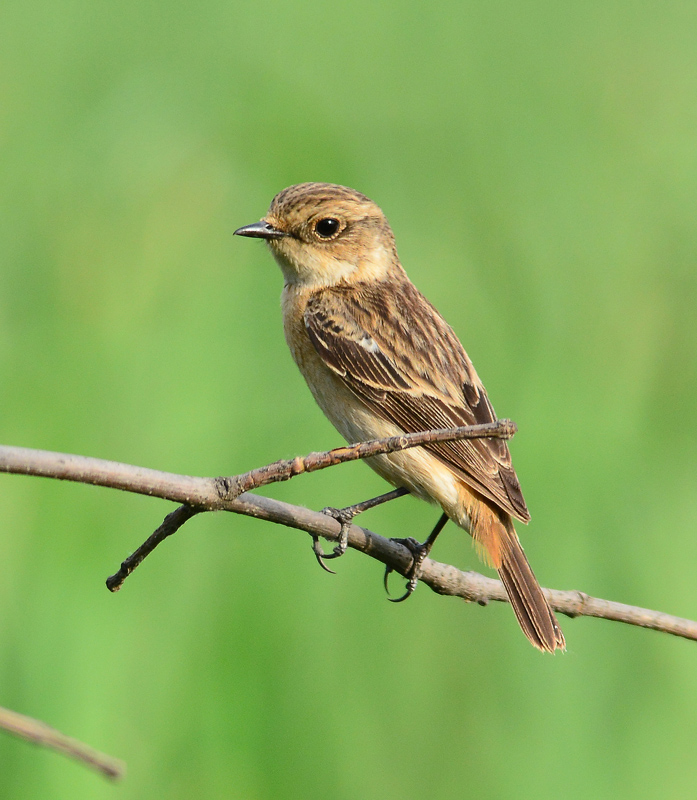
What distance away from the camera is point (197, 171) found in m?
4.41

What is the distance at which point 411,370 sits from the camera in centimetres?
357

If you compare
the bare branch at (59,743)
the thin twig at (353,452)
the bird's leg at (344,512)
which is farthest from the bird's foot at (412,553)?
the bare branch at (59,743)

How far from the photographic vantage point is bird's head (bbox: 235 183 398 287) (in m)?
3.62

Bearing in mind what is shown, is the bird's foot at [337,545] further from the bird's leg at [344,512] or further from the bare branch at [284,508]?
the bare branch at [284,508]

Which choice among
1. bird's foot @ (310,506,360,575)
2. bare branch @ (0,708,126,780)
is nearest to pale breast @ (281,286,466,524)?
bird's foot @ (310,506,360,575)

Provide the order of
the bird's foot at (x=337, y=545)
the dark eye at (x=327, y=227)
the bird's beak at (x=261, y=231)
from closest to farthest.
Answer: the bird's foot at (x=337, y=545) → the bird's beak at (x=261, y=231) → the dark eye at (x=327, y=227)

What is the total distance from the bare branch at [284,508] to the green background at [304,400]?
0.68 meters

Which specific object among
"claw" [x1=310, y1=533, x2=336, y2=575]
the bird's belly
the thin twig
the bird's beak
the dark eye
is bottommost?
"claw" [x1=310, y1=533, x2=336, y2=575]

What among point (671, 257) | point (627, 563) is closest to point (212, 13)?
point (671, 257)

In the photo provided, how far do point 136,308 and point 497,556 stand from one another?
63.5 inches

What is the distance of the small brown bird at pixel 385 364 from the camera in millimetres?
3312

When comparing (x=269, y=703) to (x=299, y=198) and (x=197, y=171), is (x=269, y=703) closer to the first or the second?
(x=299, y=198)

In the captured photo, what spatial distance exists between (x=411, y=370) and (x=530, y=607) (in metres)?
0.94

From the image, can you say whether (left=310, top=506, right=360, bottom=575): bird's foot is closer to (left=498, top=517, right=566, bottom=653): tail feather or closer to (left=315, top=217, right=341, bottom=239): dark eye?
(left=498, top=517, right=566, bottom=653): tail feather
